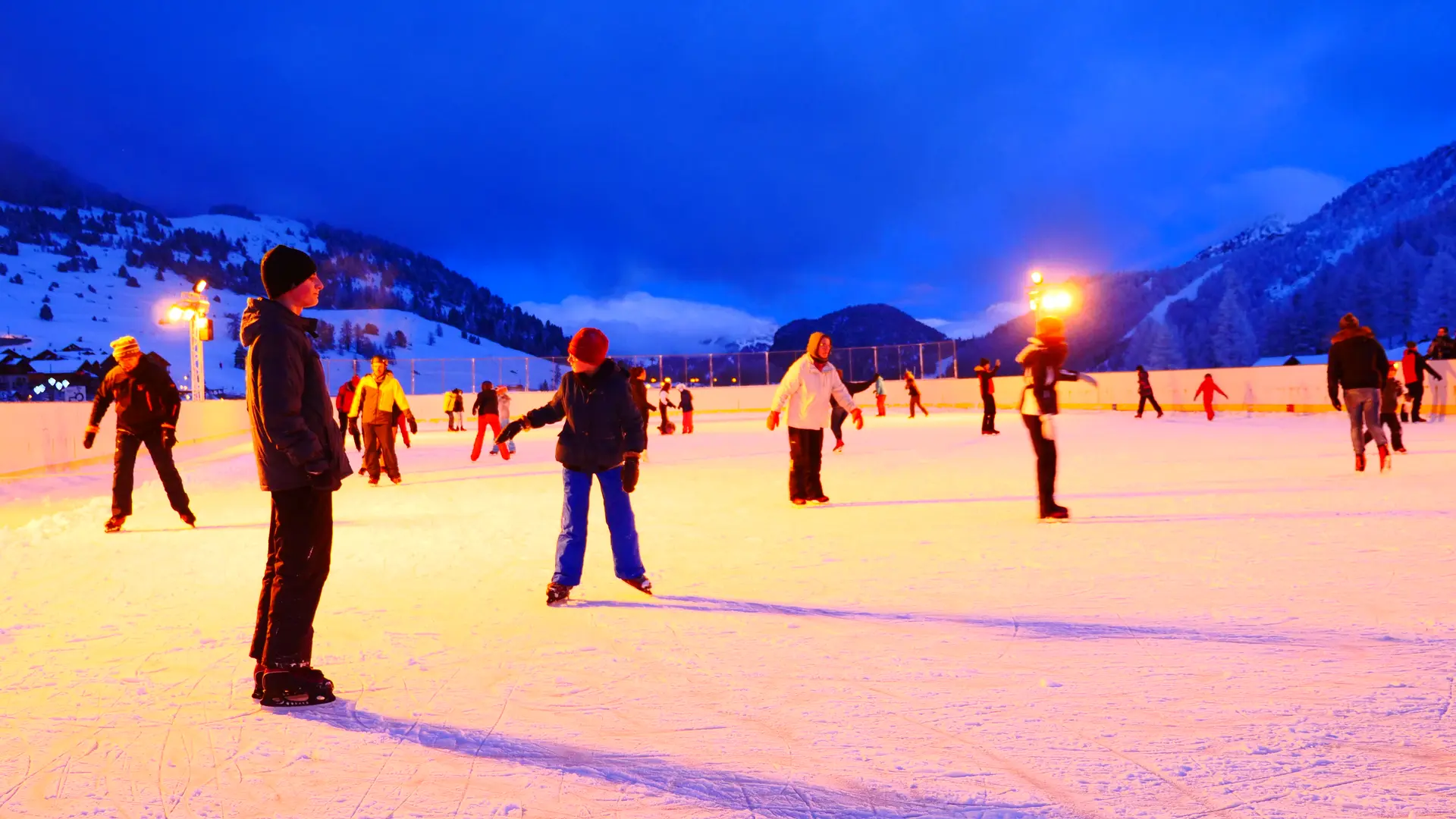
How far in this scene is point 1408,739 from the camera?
9.92 feet

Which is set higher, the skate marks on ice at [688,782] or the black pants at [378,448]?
the black pants at [378,448]

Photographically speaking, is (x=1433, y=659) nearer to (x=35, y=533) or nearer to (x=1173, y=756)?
(x=1173, y=756)

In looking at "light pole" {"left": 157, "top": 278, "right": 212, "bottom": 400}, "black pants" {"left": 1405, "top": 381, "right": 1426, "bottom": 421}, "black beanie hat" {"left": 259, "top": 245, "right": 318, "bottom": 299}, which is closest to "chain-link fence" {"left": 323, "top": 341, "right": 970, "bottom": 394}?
"light pole" {"left": 157, "top": 278, "right": 212, "bottom": 400}

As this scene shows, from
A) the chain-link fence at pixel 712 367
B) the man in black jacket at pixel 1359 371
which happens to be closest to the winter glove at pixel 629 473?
the man in black jacket at pixel 1359 371

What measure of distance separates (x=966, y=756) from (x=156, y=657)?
3.26m

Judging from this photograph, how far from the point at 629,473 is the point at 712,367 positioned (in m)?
43.0

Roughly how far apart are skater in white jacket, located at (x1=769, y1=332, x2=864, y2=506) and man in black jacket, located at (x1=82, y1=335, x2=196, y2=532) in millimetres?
4745

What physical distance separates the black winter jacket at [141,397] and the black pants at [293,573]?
5158 mm

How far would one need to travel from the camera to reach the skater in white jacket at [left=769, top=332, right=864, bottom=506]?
9.09 metres

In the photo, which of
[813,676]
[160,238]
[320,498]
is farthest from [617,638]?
[160,238]

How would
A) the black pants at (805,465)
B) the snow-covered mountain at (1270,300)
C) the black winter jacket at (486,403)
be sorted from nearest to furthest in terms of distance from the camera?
1. the black pants at (805,465)
2. the black winter jacket at (486,403)
3. the snow-covered mountain at (1270,300)

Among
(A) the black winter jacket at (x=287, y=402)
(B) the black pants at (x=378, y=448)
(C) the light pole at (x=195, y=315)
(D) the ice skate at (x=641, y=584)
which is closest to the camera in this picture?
(A) the black winter jacket at (x=287, y=402)

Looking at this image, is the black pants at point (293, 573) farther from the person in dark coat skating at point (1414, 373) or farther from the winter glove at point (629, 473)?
the person in dark coat skating at point (1414, 373)

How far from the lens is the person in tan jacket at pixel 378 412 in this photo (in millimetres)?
11969
